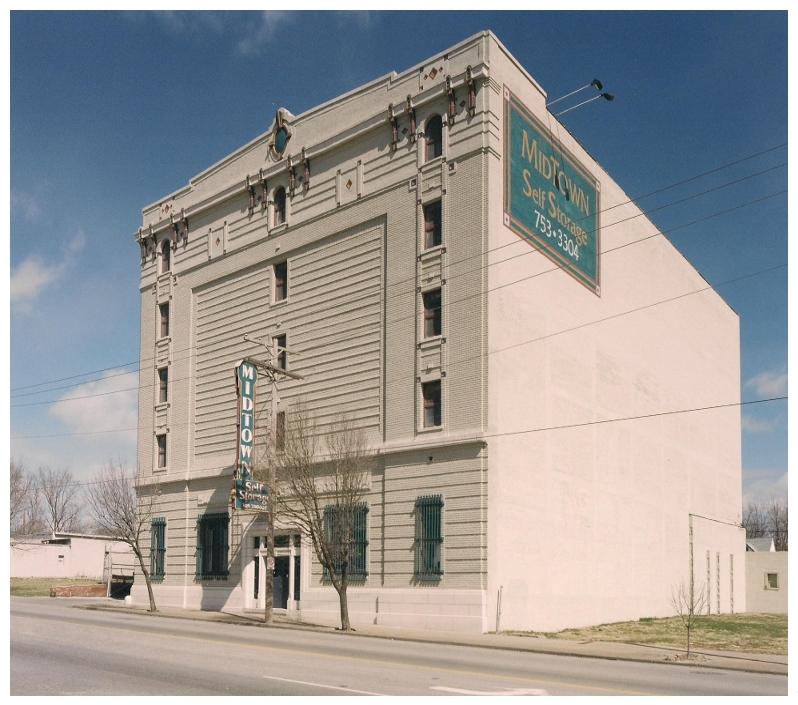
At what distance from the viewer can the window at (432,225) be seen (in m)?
37.0

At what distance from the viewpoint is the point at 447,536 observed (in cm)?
3378

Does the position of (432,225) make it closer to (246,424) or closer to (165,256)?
(246,424)

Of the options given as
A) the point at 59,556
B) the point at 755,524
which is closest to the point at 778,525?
the point at 755,524

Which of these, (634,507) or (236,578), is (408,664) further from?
(634,507)

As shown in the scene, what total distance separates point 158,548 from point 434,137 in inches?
910

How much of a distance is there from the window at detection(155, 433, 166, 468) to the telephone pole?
324 inches

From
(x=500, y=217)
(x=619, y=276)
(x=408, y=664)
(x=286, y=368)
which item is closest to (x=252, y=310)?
(x=286, y=368)

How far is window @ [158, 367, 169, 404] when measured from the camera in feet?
159

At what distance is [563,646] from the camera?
2828cm

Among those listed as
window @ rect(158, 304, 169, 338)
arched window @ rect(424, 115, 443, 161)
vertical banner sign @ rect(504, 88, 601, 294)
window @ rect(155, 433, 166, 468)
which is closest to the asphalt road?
vertical banner sign @ rect(504, 88, 601, 294)

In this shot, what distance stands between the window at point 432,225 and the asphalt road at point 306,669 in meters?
15.4

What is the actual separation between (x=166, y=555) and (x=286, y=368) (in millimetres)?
11479

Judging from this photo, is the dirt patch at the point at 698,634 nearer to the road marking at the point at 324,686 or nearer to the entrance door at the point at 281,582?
the entrance door at the point at 281,582

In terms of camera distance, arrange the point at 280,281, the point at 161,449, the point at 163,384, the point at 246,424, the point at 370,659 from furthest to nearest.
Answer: the point at 163,384, the point at 161,449, the point at 280,281, the point at 246,424, the point at 370,659
